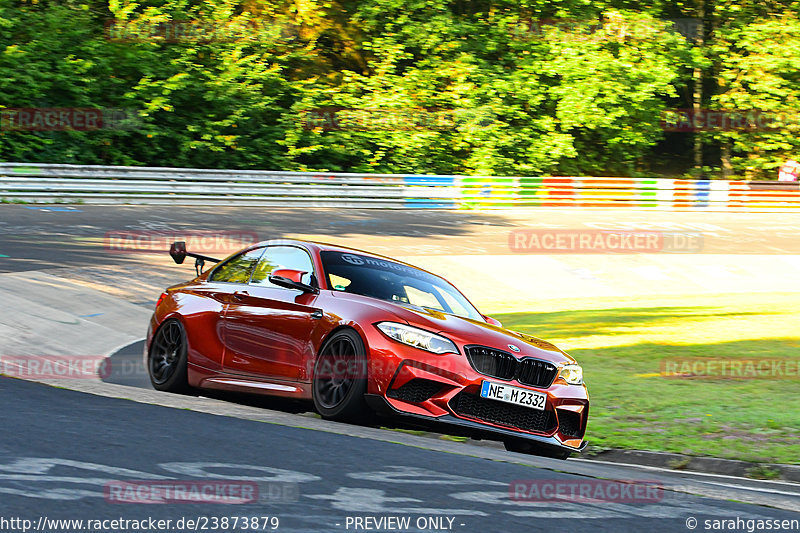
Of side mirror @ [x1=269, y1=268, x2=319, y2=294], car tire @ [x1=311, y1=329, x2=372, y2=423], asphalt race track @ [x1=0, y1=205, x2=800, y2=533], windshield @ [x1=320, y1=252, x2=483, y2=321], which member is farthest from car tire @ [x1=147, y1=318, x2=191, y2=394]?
car tire @ [x1=311, y1=329, x2=372, y2=423]

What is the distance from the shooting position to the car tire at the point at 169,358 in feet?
29.1

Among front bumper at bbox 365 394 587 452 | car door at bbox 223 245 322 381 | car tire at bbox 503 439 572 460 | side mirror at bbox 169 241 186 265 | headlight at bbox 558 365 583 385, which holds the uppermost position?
side mirror at bbox 169 241 186 265

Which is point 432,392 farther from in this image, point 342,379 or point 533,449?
point 533,449

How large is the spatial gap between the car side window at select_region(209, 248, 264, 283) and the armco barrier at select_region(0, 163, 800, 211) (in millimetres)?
18155

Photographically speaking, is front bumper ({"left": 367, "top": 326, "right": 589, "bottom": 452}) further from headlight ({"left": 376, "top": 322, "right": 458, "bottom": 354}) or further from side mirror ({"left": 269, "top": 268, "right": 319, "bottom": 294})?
side mirror ({"left": 269, "top": 268, "right": 319, "bottom": 294})

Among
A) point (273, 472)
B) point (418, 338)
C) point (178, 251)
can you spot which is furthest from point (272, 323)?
point (273, 472)

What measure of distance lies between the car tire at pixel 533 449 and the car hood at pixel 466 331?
2.07 feet

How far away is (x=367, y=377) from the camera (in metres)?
7.13

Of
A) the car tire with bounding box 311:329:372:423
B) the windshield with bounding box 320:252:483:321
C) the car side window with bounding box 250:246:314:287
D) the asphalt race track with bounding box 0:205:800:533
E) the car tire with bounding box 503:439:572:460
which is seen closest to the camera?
the asphalt race track with bounding box 0:205:800:533

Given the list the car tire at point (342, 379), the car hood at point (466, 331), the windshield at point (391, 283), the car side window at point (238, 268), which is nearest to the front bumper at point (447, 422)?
the car tire at point (342, 379)

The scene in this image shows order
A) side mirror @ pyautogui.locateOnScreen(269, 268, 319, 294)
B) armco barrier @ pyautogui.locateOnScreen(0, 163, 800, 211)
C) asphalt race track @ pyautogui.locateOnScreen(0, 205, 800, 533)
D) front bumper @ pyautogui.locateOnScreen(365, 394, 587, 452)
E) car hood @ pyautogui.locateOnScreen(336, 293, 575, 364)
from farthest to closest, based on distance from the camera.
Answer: armco barrier @ pyautogui.locateOnScreen(0, 163, 800, 211)
side mirror @ pyautogui.locateOnScreen(269, 268, 319, 294)
car hood @ pyautogui.locateOnScreen(336, 293, 575, 364)
front bumper @ pyautogui.locateOnScreen(365, 394, 587, 452)
asphalt race track @ pyautogui.locateOnScreen(0, 205, 800, 533)

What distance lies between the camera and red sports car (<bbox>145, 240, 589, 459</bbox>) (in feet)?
23.4

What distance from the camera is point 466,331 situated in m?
7.45

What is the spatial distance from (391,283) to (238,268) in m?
1.48
